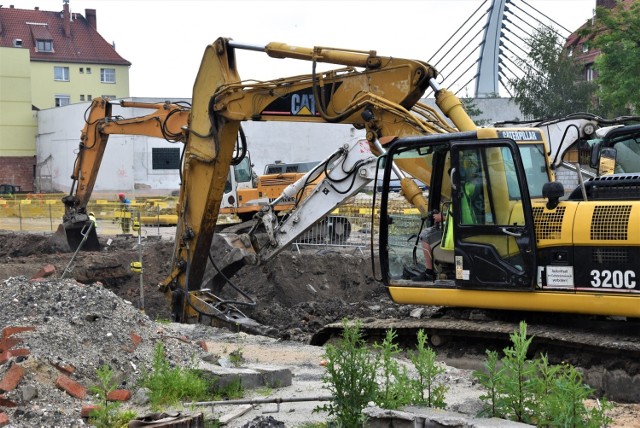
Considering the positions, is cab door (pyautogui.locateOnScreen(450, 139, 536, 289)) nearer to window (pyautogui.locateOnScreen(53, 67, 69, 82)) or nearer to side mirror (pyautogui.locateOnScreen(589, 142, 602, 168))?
side mirror (pyautogui.locateOnScreen(589, 142, 602, 168))

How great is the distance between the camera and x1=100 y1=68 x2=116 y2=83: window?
218 feet

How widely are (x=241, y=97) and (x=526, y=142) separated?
4.46 metres

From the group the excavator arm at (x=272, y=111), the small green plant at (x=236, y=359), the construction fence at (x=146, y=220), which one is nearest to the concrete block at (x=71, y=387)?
→ the small green plant at (x=236, y=359)

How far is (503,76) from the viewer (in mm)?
45812

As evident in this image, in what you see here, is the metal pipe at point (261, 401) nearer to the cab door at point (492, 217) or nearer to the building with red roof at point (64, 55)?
the cab door at point (492, 217)

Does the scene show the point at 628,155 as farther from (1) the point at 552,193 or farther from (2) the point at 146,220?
(2) the point at 146,220

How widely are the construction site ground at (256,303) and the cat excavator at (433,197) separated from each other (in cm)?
97

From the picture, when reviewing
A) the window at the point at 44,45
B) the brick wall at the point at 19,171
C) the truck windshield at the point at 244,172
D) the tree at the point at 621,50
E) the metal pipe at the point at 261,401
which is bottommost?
the metal pipe at the point at 261,401

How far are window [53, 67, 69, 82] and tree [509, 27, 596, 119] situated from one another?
110 ft

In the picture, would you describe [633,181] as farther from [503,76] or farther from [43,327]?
[503,76]

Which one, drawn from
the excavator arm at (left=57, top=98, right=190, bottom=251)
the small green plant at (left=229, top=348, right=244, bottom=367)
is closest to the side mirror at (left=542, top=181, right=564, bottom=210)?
the small green plant at (left=229, top=348, right=244, bottom=367)

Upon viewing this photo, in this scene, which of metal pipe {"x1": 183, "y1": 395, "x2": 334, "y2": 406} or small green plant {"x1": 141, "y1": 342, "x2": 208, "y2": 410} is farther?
small green plant {"x1": 141, "y1": 342, "x2": 208, "y2": 410}

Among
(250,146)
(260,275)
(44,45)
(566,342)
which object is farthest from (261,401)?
(44,45)

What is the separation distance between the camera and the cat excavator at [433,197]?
934cm
